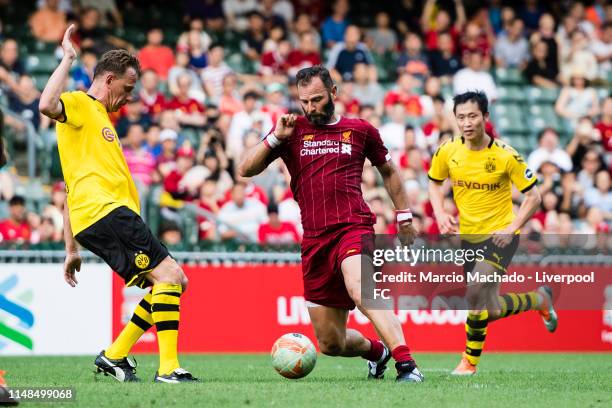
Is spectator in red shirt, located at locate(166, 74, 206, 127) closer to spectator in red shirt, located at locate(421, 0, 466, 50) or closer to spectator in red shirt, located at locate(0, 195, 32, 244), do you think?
spectator in red shirt, located at locate(0, 195, 32, 244)

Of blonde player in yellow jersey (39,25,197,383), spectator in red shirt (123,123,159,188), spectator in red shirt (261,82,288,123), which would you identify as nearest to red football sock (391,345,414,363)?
blonde player in yellow jersey (39,25,197,383)

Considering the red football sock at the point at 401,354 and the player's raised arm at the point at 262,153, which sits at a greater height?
the player's raised arm at the point at 262,153

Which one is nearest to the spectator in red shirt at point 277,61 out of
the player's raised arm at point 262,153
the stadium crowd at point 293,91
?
the stadium crowd at point 293,91

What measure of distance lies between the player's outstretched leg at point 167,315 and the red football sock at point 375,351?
1.68m

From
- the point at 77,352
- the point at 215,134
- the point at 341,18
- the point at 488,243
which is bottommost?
the point at 77,352

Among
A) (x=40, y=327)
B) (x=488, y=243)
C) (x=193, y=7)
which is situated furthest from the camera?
(x=193, y=7)

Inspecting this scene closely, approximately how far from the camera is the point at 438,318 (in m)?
15.4

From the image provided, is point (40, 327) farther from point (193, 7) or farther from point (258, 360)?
point (193, 7)

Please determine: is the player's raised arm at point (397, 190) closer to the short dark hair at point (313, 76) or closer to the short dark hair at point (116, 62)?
the short dark hair at point (313, 76)

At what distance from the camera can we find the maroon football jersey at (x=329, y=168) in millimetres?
8930

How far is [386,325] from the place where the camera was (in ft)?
28.4

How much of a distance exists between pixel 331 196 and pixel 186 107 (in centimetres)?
941

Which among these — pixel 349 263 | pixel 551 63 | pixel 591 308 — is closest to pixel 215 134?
pixel 591 308

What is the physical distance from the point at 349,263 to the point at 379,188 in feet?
29.7
